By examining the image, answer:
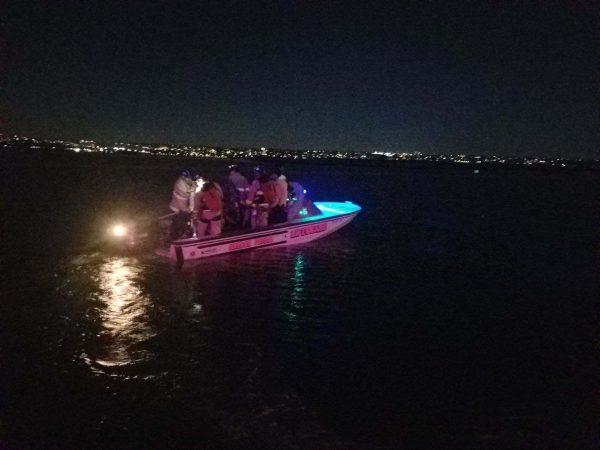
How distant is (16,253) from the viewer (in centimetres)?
1375

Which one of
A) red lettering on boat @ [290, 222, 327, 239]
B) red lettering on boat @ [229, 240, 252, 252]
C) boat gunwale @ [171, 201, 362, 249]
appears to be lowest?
red lettering on boat @ [229, 240, 252, 252]

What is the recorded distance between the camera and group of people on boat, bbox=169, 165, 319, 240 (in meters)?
12.9

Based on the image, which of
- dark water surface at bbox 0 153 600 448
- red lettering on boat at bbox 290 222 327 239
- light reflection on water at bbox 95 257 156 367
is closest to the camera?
dark water surface at bbox 0 153 600 448

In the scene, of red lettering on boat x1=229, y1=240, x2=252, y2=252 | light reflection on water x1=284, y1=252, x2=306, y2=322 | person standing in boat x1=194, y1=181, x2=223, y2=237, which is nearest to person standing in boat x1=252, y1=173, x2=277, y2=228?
red lettering on boat x1=229, y1=240, x2=252, y2=252

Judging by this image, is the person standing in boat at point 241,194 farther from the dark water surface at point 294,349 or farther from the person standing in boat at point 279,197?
the dark water surface at point 294,349

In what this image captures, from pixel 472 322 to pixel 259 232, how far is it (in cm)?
661

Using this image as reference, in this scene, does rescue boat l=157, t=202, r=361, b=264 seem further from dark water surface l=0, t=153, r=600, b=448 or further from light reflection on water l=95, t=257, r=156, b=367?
light reflection on water l=95, t=257, r=156, b=367

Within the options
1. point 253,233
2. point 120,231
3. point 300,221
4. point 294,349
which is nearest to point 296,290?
point 294,349

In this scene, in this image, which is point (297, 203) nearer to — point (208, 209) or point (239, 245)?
point (239, 245)

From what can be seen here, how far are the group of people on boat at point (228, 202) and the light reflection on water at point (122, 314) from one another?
1.89m

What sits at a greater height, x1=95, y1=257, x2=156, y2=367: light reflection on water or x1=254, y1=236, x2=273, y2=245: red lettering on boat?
x1=254, y1=236, x2=273, y2=245: red lettering on boat

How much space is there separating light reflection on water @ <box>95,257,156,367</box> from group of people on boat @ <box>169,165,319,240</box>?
1894 millimetres

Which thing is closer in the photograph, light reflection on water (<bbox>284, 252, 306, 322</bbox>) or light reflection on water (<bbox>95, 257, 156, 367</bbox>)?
light reflection on water (<bbox>95, 257, 156, 367</bbox>)

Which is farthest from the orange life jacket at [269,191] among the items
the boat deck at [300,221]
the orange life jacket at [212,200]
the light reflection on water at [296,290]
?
the light reflection on water at [296,290]
